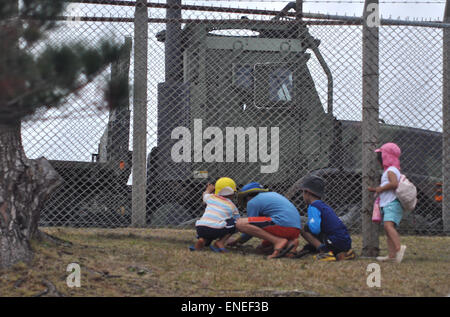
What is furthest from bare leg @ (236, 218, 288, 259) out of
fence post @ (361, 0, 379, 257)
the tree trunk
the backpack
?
the tree trunk

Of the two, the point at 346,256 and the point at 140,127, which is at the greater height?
the point at 140,127

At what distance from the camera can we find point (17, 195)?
4.04 m

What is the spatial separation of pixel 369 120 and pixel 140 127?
8.29 feet

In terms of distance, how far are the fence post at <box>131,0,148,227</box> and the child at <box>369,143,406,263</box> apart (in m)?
2.58

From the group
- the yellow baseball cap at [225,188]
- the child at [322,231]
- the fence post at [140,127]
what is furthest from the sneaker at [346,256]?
the fence post at [140,127]

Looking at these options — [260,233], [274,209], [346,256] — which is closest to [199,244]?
[260,233]

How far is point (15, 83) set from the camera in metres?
2.70

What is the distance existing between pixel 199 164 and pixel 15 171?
11.9 feet

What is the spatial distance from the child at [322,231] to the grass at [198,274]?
0.54 feet

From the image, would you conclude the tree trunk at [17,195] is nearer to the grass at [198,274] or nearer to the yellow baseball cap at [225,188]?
the grass at [198,274]

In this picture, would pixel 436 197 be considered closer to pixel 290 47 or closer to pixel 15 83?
pixel 290 47

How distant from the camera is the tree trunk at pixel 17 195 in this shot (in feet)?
12.8

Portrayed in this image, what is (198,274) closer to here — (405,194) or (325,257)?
(325,257)

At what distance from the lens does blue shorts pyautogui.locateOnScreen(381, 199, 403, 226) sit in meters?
4.90
